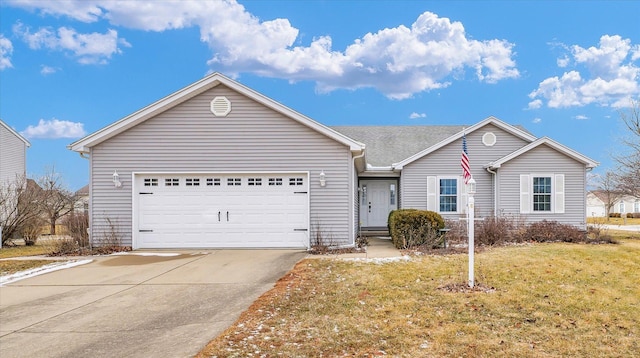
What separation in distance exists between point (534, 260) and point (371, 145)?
11702 millimetres

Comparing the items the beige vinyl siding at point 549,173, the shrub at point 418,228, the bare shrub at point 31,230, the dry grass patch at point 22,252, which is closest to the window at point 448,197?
the beige vinyl siding at point 549,173

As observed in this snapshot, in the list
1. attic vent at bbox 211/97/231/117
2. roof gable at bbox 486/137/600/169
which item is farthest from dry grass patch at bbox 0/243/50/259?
roof gable at bbox 486/137/600/169

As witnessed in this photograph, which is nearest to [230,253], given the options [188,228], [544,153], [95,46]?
[188,228]

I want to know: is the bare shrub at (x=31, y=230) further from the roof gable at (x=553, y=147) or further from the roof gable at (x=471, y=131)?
the roof gable at (x=553, y=147)

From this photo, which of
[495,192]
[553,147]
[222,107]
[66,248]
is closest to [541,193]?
[495,192]

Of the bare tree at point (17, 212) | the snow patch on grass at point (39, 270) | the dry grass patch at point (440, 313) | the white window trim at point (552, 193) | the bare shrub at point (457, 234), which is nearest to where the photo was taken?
the dry grass patch at point (440, 313)

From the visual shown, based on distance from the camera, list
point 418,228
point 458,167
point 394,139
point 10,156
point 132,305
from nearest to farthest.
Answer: point 132,305
point 418,228
point 458,167
point 394,139
point 10,156

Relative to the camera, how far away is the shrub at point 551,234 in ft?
48.6

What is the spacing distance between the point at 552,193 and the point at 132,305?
16.1 m

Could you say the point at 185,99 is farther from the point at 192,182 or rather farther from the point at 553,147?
the point at 553,147

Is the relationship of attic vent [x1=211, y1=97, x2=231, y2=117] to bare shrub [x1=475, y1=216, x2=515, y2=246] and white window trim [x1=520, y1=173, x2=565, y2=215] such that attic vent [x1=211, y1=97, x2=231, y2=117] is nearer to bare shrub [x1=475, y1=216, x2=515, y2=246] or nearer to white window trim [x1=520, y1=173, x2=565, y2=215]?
bare shrub [x1=475, y1=216, x2=515, y2=246]

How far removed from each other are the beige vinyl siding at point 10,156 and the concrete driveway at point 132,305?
734 inches

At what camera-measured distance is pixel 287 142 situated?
13.2 meters

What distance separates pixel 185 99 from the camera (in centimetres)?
1320
